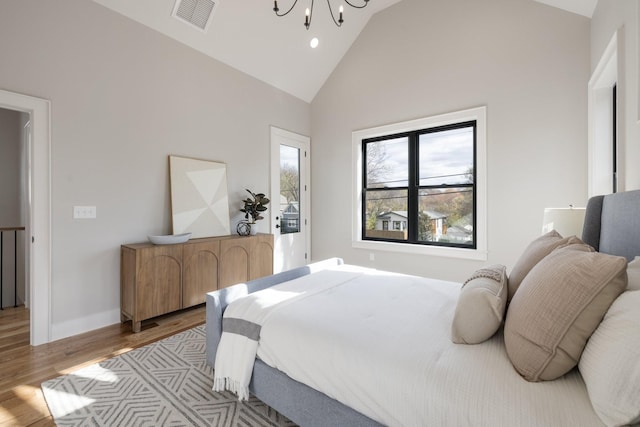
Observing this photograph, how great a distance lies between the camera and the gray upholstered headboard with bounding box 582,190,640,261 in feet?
4.64

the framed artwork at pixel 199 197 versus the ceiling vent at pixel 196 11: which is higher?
the ceiling vent at pixel 196 11

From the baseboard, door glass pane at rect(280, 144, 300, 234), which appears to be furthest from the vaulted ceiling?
the baseboard

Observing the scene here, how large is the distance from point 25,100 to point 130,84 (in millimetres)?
874

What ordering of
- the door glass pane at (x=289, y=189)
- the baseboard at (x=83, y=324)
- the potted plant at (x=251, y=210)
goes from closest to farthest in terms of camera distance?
1. the baseboard at (x=83, y=324)
2. the potted plant at (x=251, y=210)
3. the door glass pane at (x=289, y=189)

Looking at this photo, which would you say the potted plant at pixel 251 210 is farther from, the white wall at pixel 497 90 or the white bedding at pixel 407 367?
the white bedding at pixel 407 367

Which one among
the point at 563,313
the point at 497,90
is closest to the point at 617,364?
the point at 563,313

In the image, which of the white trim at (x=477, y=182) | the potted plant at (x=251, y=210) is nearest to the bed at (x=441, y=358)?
the white trim at (x=477, y=182)

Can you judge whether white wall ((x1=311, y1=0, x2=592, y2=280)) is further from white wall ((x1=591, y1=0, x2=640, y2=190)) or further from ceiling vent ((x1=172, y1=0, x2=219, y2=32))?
ceiling vent ((x1=172, y1=0, x2=219, y2=32))

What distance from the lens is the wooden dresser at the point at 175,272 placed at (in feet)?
9.09

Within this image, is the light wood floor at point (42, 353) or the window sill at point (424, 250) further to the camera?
the window sill at point (424, 250)

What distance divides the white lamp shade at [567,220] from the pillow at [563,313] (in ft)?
4.88

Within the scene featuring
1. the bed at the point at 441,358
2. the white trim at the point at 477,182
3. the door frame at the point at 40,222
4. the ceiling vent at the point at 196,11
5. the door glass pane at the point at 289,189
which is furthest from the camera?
the door glass pane at the point at 289,189

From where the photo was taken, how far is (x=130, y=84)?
10.0 ft

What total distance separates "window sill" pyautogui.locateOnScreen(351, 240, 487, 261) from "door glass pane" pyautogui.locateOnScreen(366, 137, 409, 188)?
2.88 ft
